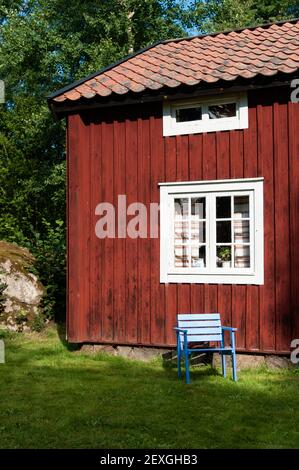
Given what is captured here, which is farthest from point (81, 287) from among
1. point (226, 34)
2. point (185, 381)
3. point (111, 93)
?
point (226, 34)

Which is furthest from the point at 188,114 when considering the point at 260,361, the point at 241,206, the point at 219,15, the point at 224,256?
the point at 219,15

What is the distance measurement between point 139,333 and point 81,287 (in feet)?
3.99

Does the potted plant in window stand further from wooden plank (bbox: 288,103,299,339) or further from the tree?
the tree

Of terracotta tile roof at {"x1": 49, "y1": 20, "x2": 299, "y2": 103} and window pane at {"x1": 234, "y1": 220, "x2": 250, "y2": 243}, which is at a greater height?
terracotta tile roof at {"x1": 49, "y1": 20, "x2": 299, "y2": 103}

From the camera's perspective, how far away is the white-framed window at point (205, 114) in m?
8.25

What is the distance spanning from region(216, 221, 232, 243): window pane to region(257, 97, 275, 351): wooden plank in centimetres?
55

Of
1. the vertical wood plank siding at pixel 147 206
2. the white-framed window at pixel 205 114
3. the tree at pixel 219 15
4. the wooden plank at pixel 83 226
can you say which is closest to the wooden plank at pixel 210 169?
the vertical wood plank siding at pixel 147 206

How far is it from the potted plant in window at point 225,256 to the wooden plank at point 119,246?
5.18ft

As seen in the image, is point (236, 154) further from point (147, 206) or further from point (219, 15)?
point (219, 15)

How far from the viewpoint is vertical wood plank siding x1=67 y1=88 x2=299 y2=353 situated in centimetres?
788

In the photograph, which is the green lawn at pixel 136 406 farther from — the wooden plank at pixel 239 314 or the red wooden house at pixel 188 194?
the red wooden house at pixel 188 194

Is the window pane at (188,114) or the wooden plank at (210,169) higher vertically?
the window pane at (188,114)

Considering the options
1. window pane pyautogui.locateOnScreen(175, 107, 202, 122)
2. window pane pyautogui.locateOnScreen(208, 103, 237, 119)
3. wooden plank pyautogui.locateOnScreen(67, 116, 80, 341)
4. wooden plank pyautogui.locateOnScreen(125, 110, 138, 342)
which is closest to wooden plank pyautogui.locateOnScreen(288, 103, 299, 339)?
window pane pyautogui.locateOnScreen(208, 103, 237, 119)

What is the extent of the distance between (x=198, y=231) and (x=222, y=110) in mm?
1891
